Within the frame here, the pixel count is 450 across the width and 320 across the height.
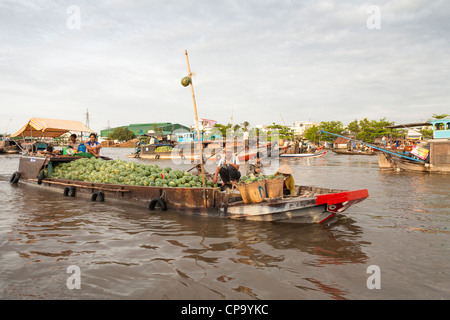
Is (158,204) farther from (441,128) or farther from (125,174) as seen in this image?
(441,128)

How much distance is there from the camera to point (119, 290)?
3.53 metres

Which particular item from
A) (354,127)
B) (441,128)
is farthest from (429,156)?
(354,127)

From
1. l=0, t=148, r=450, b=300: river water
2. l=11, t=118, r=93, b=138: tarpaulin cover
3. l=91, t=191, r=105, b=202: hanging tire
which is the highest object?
l=11, t=118, r=93, b=138: tarpaulin cover

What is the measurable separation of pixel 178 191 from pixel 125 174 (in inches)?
98.1

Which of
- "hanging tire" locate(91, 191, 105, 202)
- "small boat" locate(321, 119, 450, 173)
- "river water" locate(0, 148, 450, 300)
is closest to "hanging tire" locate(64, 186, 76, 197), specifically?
"hanging tire" locate(91, 191, 105, 202)

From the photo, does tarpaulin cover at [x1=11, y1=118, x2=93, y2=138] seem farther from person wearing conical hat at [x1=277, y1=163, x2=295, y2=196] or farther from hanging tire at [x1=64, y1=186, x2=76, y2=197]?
person wearing conical hat at [x1=277, y1=163, x2=295, y2=196]

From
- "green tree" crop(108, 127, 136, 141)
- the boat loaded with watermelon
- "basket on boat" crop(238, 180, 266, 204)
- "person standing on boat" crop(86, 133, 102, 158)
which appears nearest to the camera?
the boat loaded with watermelon

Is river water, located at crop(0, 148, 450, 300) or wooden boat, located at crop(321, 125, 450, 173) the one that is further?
wooden boat, located at crop(321, 125, 450, 173)

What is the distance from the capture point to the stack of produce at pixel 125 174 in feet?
24.8

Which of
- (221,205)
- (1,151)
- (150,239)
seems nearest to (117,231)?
(150,239)

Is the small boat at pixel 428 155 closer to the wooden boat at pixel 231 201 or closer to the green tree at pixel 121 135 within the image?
the wooden boat at pixel 231 201

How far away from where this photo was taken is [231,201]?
262 inches

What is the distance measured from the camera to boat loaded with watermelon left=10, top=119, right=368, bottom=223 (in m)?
5.77
